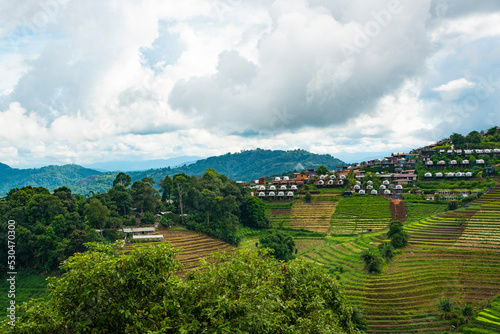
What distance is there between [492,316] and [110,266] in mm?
28907

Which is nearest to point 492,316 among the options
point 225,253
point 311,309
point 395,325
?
point 395,325

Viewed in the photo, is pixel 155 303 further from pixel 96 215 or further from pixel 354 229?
pixel 354 229

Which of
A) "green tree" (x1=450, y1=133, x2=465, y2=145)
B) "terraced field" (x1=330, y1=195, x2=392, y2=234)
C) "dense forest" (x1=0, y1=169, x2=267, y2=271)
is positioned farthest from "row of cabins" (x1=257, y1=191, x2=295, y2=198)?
"green tree" (x1=450, y1=133, x2=465, y2=145)

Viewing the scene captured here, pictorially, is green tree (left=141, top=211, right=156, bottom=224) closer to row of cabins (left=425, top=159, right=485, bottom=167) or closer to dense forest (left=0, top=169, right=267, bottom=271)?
dense forest (left=0, top=169, right=267, bottom=271)

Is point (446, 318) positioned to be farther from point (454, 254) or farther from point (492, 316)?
point (454, 254)

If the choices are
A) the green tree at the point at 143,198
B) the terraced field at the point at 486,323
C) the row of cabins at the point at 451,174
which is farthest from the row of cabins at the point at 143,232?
the row of cabins at the point at 451,174

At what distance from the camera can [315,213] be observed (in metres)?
59.9

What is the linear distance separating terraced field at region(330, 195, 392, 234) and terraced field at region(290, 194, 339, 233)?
51.5 inches

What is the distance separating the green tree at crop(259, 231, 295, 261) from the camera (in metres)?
40.4

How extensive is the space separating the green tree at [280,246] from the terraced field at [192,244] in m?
6.46

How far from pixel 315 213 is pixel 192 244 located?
2523 cm

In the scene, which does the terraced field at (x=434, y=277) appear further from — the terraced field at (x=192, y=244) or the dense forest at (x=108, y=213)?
the dense forest at (x=108, y=213)

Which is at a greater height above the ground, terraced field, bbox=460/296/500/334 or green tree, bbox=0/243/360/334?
green tree, bbox=0/243/360/334

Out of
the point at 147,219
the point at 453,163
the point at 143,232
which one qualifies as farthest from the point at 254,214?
the point at 453,163
